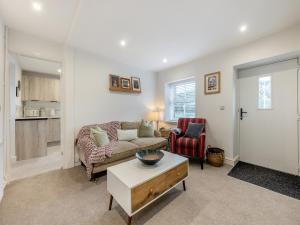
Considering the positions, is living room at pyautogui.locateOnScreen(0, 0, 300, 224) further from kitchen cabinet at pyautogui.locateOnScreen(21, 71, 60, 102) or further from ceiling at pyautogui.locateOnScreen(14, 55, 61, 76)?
kitchen cabinet at pyautogui.locateOnScreen(21, 71, 60, 102)

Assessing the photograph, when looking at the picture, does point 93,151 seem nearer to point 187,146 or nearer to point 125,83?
point 187,146

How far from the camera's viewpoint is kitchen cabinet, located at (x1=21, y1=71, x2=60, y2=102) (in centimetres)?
437

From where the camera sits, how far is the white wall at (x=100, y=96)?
2984mm

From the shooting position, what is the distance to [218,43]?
8.82 ft

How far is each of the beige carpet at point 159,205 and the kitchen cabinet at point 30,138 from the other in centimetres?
131

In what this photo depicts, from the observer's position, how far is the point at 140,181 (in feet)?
4.45

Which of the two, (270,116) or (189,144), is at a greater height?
(270,116)

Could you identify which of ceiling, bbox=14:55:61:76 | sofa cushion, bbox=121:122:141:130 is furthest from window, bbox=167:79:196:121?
ceiling, bbox=14:55:61:76

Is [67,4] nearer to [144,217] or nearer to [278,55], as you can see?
[144,217]

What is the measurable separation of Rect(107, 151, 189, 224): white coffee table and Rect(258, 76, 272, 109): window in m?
2.19

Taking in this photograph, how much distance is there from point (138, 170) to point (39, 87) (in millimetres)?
4822

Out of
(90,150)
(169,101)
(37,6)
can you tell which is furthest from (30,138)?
(169,101)

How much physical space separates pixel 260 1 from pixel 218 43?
102 cm

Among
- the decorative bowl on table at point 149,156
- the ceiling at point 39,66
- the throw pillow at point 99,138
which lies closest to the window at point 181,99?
the decorative bowl on table at point 149,156
